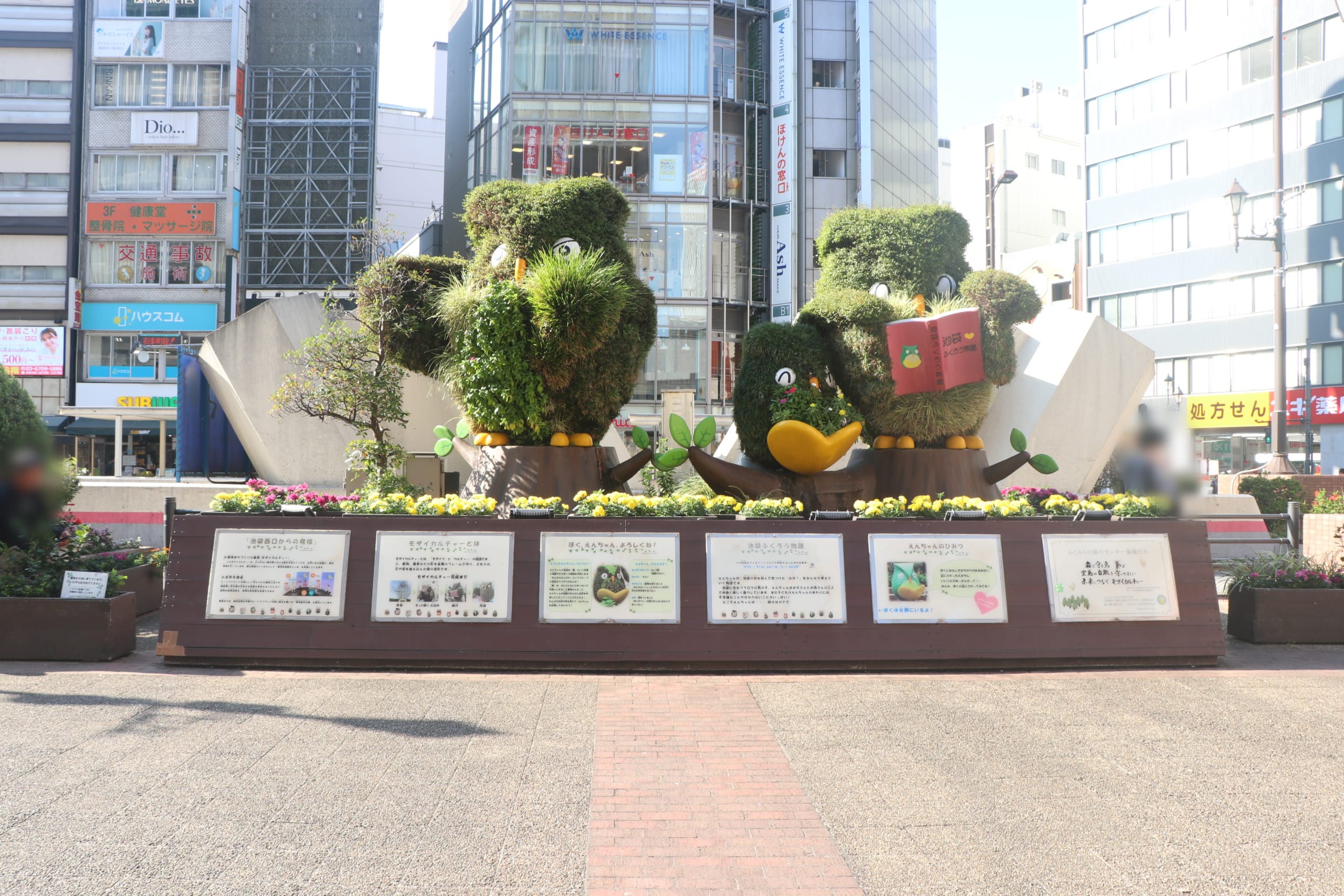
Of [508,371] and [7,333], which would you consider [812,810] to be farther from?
[7,333]

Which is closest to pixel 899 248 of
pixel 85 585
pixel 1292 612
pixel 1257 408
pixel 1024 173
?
pixel 1292 612

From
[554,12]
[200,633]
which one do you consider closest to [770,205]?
[554,12]

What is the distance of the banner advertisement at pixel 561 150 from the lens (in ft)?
101

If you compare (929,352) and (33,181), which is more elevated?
(33,181)

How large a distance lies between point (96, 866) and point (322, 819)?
852 mm

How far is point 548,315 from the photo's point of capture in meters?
8.78

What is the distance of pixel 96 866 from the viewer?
12.1 ft

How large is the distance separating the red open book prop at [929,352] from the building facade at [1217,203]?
91.9ft

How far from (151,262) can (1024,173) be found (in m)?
46.0

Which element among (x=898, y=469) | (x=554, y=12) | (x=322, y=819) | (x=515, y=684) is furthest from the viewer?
(x=554, y=12)

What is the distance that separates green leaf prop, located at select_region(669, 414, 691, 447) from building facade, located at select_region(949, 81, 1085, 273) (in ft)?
160

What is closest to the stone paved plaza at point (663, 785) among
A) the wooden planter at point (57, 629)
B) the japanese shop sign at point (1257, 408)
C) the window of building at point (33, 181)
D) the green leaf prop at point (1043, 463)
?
the wooden planter at point (57, 629)

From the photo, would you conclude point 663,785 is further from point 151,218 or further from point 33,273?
point 33,273

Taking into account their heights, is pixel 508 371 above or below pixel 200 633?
above
